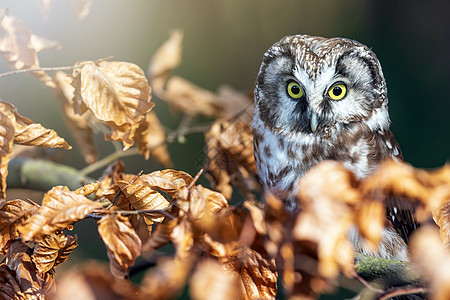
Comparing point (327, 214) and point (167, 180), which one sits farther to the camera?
point (167, 180)

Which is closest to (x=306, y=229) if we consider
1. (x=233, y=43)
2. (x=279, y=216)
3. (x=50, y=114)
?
(x=279, y=216)

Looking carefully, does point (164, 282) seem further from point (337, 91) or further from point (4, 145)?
point (337, 91)

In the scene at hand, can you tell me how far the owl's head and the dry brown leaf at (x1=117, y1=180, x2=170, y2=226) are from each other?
2.52 feet

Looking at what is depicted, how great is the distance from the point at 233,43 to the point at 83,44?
4.80 feet

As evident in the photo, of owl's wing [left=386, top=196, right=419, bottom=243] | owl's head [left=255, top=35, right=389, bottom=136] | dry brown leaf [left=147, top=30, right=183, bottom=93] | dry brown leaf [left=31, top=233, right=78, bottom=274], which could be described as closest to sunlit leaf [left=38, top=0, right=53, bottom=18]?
dry brown leaf [left=147, top=30, right=183, bottom=93]

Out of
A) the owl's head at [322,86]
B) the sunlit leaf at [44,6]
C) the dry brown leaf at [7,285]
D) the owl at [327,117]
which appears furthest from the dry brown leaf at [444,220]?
the sunlit leaf at [44,6]

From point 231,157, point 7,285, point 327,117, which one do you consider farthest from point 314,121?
point 7,285

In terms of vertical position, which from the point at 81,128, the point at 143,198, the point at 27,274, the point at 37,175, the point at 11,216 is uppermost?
the point at 143,198

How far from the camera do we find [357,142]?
179cm

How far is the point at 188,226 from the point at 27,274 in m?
0.46

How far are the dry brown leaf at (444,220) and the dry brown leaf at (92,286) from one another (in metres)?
0.65

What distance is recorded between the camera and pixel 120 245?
1008 millimetres

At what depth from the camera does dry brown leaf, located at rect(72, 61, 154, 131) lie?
4.55 feet

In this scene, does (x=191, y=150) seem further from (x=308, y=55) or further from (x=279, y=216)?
(x=279, y=216)
